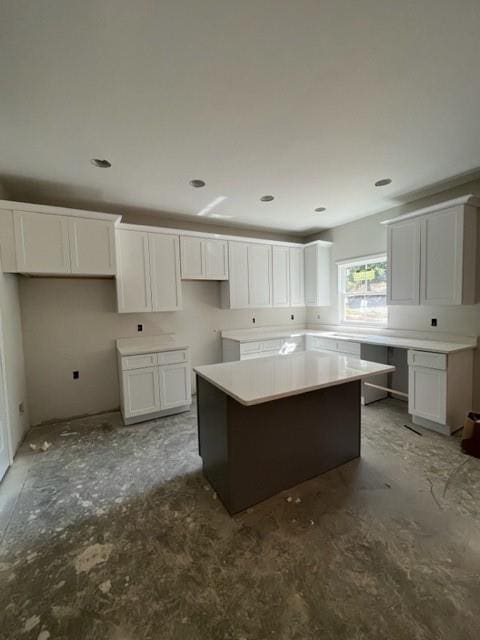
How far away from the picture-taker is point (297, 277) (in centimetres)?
511

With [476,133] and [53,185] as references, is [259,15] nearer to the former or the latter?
[476,133]

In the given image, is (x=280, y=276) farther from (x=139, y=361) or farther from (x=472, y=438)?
(x=472, y=438)

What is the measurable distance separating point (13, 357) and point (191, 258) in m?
2.44

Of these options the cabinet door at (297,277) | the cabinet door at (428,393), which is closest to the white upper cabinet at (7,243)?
the cabinet door at (297,277)

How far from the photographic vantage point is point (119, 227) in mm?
3447

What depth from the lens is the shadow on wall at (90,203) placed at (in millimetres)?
2969

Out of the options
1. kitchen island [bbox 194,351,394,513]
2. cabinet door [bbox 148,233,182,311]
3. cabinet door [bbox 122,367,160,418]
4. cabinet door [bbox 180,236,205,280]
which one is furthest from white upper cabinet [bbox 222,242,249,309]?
kitchen island [bbox 194,351,394,513]

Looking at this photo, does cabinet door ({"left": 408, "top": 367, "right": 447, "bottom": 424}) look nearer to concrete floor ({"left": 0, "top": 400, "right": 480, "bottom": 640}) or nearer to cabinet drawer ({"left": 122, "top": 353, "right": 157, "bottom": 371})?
concrete floor ({"left": 0, "top": 400, "right": 480, "bottom": 640})

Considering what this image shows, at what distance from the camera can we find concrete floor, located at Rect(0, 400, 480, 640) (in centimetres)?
129

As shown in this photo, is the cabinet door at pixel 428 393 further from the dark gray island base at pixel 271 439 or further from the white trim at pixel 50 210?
the white trim at pixel 50 210

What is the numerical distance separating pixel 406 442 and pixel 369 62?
3.23 meters

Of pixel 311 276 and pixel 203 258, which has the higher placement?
pixel 203 258

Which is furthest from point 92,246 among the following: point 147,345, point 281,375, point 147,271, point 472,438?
point 472,438

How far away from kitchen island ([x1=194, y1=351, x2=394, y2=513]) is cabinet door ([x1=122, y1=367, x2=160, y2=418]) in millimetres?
1266
